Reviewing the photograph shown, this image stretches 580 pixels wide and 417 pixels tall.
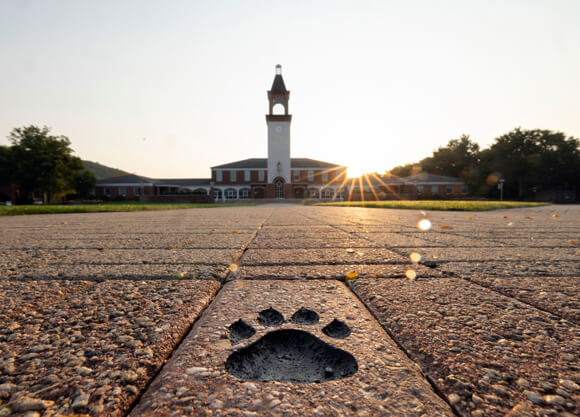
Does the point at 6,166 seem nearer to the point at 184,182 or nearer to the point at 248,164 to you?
the point at 184,182

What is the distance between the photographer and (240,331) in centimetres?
76

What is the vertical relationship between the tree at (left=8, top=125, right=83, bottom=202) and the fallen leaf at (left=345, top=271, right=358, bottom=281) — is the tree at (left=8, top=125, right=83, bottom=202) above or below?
above

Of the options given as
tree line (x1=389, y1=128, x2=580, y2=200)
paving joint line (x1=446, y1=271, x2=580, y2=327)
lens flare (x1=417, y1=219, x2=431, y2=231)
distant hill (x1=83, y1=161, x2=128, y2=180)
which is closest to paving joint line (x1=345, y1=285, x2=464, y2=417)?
paving joint line (x1=446, y1=271, x2=580, y2=327)

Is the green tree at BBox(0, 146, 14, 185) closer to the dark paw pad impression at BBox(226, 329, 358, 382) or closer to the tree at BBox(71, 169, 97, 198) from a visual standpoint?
the tree at BBox(71, 169, 97, 198)

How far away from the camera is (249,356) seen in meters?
0.65

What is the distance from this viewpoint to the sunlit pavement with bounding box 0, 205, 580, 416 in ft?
1.59

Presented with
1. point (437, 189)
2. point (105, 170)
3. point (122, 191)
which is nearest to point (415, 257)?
point (437, 189)

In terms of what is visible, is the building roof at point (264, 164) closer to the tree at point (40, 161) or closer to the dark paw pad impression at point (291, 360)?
the tree at point (40, 161)

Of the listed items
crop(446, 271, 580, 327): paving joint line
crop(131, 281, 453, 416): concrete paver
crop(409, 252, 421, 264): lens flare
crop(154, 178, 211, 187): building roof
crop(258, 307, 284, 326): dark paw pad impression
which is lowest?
crop(409, 252, 421, 264): lens flare

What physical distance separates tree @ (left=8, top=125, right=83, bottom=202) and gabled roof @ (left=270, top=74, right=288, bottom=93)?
23.8m

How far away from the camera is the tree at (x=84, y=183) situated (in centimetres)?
3638

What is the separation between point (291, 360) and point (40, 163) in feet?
124

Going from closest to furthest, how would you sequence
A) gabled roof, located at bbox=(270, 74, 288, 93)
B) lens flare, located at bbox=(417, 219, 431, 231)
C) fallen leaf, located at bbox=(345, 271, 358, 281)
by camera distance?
1. fallen leaf, located at bbox=(345, 271, 358, 281)
2. lens flare, located at bbox=(417, 219, 431, 231)
3. gabled roof, located at bbox=(270, 74, 288, 93)

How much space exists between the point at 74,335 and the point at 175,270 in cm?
69
